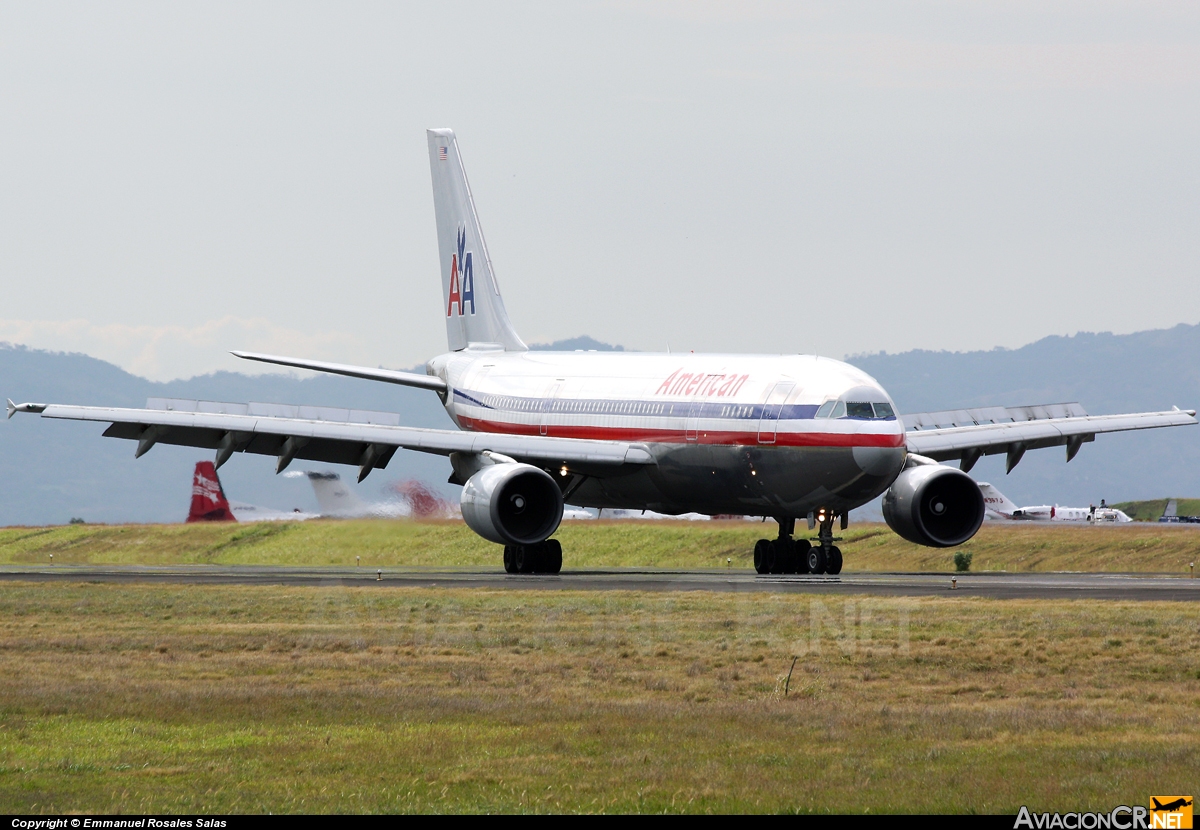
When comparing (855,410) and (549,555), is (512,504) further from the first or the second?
(855,410)

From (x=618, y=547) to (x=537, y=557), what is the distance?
15.7 m

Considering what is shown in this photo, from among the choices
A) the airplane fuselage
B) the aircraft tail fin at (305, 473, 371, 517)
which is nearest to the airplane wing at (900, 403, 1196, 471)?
the airplane fuselage

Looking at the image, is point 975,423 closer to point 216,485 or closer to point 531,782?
point 531,782

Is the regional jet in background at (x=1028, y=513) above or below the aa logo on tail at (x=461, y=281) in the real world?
below

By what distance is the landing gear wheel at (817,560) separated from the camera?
36.3 m

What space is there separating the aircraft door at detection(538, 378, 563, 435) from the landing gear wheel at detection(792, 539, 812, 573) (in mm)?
7142

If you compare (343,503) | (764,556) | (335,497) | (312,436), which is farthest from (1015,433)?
(312,436)

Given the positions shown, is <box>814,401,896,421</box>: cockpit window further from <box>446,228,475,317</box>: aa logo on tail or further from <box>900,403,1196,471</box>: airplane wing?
<box>446,228,475,317</box>: aa logo on tail

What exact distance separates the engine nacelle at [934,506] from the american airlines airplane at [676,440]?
0.04m

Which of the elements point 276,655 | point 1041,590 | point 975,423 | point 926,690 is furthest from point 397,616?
point 975,423

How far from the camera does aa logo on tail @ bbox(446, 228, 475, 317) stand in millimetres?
51531

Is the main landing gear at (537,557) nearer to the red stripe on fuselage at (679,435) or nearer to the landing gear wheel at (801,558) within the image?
the red stripe on fuselage at (679,435)

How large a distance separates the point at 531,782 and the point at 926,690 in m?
6.24

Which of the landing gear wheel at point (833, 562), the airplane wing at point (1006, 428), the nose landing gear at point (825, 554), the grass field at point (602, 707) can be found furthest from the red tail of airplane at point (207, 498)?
the grass field at point (602, 707)
